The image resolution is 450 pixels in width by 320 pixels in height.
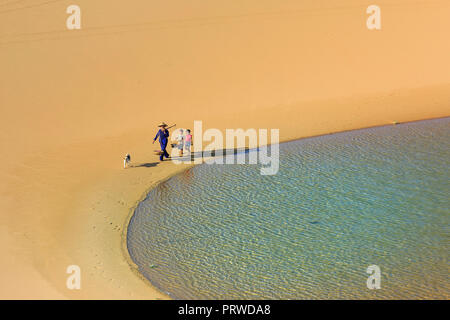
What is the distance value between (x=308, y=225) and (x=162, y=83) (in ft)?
34.6

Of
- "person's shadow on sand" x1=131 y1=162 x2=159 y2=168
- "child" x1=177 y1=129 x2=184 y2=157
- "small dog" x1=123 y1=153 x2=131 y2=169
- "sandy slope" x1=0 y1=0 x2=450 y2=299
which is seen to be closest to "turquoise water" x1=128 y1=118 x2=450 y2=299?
"child" x1=177 y1=129 x2=184 y2=157

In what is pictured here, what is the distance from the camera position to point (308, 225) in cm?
1157

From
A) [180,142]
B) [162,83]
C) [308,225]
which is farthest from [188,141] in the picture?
[162,83]

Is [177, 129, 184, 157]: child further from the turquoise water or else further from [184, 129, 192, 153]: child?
the turquoise water

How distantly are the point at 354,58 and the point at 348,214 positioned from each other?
11.0 m

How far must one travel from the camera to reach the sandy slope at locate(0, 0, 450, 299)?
45.3 ft

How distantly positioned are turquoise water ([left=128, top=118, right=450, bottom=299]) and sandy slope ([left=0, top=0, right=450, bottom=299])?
1292 millimetres

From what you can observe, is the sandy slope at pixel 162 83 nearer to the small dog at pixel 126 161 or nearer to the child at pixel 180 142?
the small dog at pixel 126 161

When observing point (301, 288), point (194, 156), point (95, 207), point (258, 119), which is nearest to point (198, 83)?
point (258, 119)

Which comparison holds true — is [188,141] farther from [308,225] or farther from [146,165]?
[308,225]

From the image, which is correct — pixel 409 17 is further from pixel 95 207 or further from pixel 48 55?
pixel 95 207

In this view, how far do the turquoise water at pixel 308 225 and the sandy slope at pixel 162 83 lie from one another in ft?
4.24

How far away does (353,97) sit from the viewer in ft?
63.7

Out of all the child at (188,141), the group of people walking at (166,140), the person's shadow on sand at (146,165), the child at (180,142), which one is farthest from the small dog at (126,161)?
the child at (188,141)
